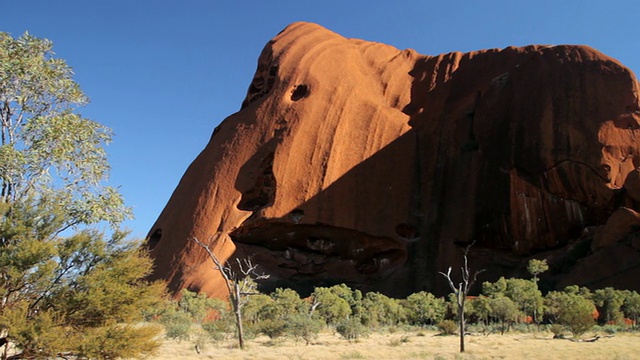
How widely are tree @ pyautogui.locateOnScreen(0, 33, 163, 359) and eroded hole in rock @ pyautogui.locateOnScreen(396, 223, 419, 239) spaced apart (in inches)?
1169

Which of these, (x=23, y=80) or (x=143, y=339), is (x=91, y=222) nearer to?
(x=143, y=339)

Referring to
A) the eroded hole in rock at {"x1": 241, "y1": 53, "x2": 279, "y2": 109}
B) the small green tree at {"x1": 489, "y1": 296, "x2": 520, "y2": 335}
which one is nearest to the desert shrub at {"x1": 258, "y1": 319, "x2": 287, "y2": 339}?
the small green tree at {"x1": 489, "y1": 296, "x2": 520, "y2": 335}

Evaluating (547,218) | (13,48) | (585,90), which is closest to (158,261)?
(547,218)

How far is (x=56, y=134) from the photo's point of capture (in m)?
9.06

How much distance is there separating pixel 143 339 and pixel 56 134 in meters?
3.87

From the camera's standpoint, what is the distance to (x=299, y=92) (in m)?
44.8

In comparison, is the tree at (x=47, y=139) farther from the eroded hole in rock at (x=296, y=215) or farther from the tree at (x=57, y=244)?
the eroded hole in rock at (x=296, y=215)

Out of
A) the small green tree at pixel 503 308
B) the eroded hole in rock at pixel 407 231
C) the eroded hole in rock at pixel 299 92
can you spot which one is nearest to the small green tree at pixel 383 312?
the small green tree at pixel 503 308

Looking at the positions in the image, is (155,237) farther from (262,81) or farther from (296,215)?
(262,81)

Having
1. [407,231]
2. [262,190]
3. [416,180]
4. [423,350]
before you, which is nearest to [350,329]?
[423,350]

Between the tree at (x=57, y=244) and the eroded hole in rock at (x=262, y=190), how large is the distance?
29.2m

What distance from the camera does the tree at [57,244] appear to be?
820 cm

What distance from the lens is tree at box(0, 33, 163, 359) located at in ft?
26.9

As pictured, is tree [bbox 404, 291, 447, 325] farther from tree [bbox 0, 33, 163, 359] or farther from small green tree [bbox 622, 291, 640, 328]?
tree [bbox 0, 33, 163, 359]
